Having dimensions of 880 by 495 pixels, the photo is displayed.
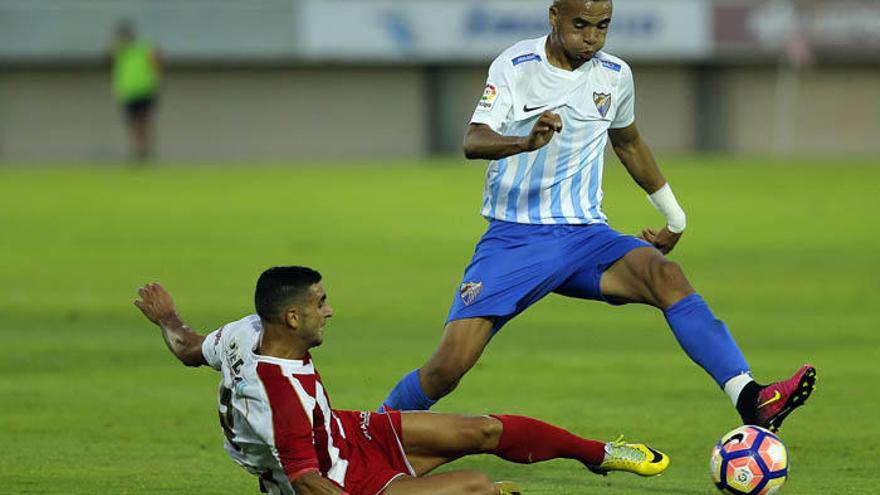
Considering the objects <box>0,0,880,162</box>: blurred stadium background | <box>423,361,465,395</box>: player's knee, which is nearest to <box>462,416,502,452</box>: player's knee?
<box>423,361,465,395</box>: player's knee

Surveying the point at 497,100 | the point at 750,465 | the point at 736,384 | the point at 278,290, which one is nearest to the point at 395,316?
the point at 497,100

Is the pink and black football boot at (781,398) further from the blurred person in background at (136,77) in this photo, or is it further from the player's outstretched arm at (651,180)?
the blurred person in background at (136,77)

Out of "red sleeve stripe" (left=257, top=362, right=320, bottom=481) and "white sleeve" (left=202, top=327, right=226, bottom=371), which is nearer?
"red sleeve stripe" (left=257, top=362, right=320, bottom=481)

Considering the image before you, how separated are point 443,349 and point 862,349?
6.20 m

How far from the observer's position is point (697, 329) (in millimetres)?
8680

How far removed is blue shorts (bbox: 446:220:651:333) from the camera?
888 cm

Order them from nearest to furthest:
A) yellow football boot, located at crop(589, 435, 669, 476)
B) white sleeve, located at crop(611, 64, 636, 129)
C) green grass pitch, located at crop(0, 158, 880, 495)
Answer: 1. yellow football boot, located at crop(589, 435, 669, 476)
2. white sleeve, located at crop(611, 64, 636, 129)
3. green grass pitch, located at crop(0, 158, 880, 495)

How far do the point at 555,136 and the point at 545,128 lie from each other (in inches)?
31.9

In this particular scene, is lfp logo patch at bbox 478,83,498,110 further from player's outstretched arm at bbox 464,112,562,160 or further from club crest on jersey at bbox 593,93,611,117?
club crest on jersey at bbox 593,93,611,117

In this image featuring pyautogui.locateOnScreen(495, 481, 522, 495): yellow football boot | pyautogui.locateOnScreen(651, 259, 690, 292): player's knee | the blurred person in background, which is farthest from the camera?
the blurred person in background

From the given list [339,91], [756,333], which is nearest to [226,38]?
[339,91]

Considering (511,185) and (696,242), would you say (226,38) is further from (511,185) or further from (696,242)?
(511,185)

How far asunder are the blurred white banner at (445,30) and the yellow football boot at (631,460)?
29.9 meters

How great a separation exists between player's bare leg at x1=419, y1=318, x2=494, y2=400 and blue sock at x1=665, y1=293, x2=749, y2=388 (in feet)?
3.08
